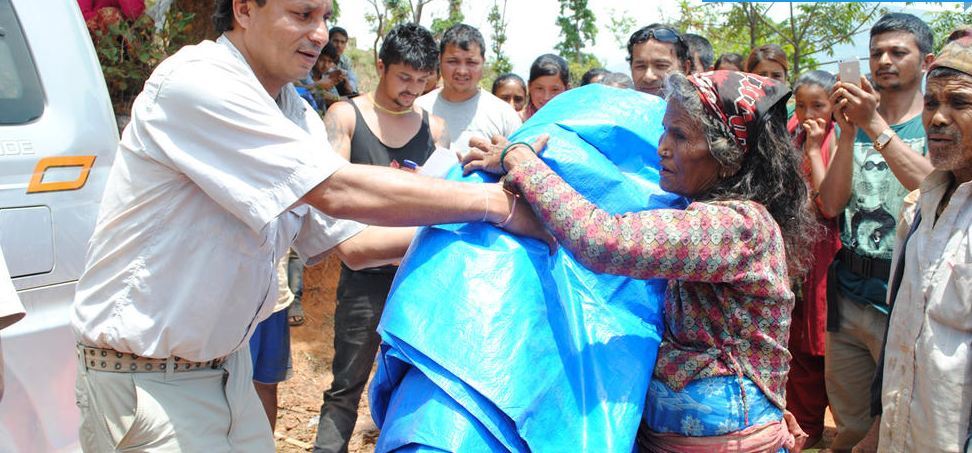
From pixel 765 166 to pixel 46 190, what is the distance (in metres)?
1.91

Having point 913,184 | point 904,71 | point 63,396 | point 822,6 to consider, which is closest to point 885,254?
point 913,184

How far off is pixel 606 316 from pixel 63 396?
1562 mm

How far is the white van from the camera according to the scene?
Result: 2.16 meters

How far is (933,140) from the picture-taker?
246 centimetres

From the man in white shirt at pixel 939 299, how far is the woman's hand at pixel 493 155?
1.29 metres

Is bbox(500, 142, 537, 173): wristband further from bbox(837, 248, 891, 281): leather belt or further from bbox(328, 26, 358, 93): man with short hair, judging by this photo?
bbox(328, 26, 358, 93): man with short hair

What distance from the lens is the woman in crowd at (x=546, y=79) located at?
533 cm

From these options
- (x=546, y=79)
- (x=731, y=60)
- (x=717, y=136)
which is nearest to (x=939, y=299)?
(x=717, y=136)

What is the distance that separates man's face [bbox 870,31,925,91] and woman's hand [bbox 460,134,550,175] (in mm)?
2443

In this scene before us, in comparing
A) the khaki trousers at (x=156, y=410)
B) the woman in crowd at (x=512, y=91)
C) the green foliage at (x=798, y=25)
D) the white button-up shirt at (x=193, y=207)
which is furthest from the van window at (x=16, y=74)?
the green foliage at (x=798, y=25)

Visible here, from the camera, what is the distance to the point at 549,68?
17.5 ft

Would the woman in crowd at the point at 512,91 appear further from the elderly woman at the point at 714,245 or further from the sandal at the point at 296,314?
the elderly woman at the point at 714,245

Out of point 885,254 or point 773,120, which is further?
point 885,254

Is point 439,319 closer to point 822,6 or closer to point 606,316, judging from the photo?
point 606,316
